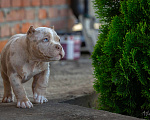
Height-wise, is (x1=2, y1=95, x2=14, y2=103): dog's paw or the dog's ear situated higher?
the dog's ear

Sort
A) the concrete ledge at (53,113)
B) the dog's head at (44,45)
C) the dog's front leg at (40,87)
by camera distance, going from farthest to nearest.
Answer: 1. the dog's front leg at (40,87)
2. the dog's head at (44,45)
3. the concrete ledge at (53,113)

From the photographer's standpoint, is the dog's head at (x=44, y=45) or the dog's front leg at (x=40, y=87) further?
the dog's front leg at (x=40, y=87)

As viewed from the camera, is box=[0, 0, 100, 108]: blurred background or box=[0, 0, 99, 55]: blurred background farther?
box=[0, 0, 99, 55]: blurred background

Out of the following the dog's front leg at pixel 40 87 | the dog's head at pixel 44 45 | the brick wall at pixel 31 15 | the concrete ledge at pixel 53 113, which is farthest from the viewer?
the brick wall at pixel 31 15

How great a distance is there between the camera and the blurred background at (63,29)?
9.27 ft

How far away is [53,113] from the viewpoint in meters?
1.80

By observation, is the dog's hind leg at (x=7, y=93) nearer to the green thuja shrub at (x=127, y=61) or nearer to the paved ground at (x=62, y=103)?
the paved ground at (x=62, y=103)

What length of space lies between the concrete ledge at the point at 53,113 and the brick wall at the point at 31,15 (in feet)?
6.77

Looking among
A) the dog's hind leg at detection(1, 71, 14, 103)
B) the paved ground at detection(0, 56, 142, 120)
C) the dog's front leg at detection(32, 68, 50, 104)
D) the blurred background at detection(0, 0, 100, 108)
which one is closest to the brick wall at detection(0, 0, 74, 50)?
the blurred background at detection(0, 0, 100, 108)

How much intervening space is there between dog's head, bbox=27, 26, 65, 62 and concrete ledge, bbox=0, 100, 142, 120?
0.32 metres

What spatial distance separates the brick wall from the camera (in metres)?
3.91

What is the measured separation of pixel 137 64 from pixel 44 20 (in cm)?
315

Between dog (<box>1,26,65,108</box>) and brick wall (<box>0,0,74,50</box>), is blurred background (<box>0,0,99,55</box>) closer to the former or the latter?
brick wall (<box>0,0,74,50</box>)

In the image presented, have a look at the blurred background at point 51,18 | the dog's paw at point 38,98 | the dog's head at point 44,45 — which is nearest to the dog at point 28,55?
the dog's head at point 44,45
